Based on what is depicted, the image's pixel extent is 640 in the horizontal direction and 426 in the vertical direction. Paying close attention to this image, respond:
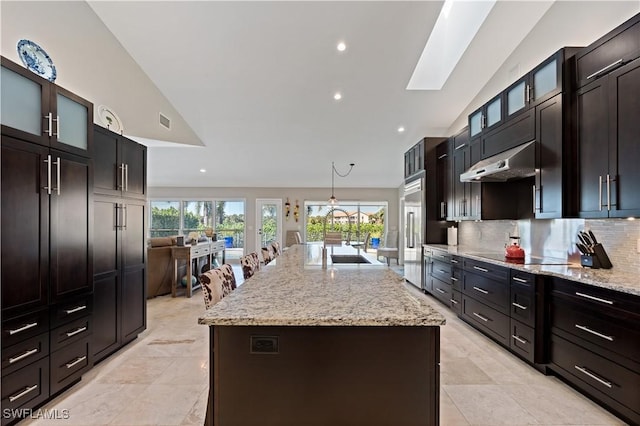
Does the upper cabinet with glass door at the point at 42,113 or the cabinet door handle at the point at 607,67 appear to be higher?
the cabinet door handle at the point at 607,67

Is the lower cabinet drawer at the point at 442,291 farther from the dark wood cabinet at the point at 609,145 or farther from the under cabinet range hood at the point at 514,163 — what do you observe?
the dark wood cabinet at the point at 609,145

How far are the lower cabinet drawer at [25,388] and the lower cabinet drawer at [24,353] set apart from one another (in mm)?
33

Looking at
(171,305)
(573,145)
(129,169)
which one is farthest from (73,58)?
(573,145)

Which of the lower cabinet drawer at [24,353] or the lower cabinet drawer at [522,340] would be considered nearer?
the lower cabinet drawer at [24,353]

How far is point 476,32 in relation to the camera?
3.80 metres

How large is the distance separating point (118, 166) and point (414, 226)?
4670mm

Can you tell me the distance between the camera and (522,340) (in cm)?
279

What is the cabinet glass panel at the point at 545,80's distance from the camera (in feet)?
8.84

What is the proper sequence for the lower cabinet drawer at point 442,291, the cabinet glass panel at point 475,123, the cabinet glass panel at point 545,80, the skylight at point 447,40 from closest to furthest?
1. the cabinet glass panel at point 545,80
2. the skylight at point 447,40
3. the cabinet glass panel at point 475,123
4. the lower cabinet drawer at point 442,291

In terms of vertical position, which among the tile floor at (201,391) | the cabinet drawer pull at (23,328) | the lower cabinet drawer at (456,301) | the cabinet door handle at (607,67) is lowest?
the tile floor at (201,391)

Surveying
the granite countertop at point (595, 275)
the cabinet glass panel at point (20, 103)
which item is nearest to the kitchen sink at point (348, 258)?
the granite countertop at point (595, 275)

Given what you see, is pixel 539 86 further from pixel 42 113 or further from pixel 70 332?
pixel 70 332

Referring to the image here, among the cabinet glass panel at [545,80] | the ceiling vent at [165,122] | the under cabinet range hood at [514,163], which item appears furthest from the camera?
the ceiling vent at [165,122]

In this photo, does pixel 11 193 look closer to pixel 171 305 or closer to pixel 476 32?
pixel 171 305
